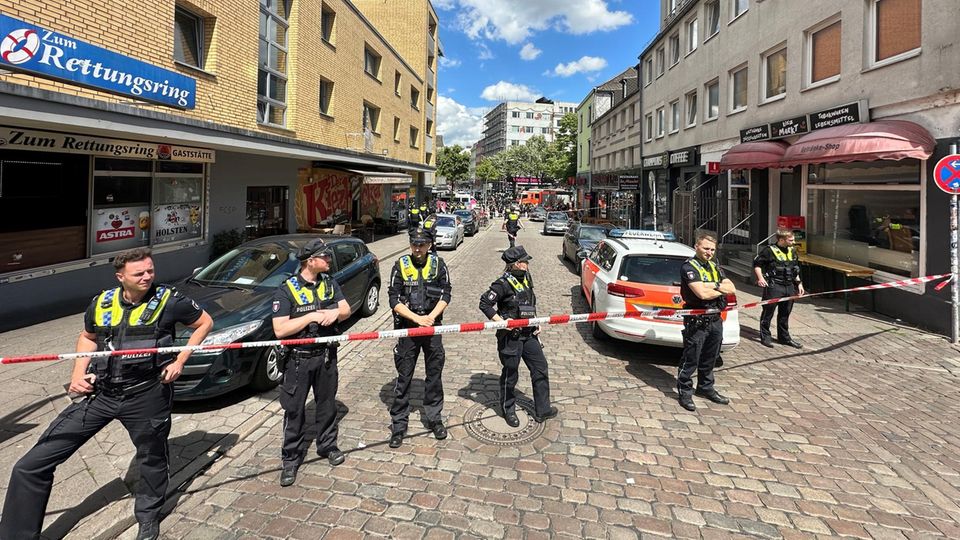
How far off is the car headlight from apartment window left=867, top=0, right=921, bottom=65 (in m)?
11.6

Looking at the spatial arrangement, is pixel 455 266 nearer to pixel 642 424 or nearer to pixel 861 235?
pixel 861 235

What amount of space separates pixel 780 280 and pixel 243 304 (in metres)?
7.49

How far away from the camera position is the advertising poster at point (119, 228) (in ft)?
30.4

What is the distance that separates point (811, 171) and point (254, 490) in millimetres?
13788

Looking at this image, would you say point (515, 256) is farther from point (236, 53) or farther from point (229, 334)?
point (236, 53)

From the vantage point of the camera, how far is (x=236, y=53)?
12836mm

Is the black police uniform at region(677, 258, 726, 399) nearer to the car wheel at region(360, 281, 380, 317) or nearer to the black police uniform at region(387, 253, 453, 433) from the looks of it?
the black police uniform at region(387, 253, 453, 433)

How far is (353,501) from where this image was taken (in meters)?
3.46

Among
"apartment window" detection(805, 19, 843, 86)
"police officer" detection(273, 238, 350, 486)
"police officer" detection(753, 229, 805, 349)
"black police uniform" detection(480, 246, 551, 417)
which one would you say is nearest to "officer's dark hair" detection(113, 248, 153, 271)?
"police officer" detection(273, 238, 350, 486)

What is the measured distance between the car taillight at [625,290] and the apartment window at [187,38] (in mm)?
10963

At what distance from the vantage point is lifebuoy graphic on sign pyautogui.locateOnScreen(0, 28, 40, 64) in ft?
20.5

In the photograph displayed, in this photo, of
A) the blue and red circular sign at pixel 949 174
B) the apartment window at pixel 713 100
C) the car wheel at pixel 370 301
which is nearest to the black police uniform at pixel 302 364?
the car wheel at pixel 370 301

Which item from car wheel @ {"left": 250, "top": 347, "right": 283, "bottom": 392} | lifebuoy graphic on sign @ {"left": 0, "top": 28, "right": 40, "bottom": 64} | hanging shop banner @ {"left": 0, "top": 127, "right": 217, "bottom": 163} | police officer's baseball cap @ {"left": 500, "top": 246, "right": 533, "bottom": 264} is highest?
lifebuoy graphic on sign @ {"left": 0, "top": 28, "right": 40, "bottom": 64}

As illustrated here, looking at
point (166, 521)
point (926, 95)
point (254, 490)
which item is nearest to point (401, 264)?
point (254, 490)
